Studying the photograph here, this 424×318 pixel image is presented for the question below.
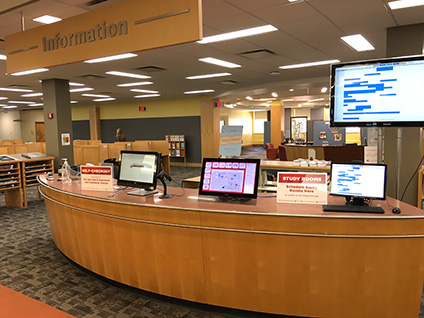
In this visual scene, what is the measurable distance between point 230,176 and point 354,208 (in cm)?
113

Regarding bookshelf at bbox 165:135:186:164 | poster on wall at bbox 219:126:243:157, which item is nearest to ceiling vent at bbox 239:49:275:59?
poster on wall at bbox 219:126:243:157

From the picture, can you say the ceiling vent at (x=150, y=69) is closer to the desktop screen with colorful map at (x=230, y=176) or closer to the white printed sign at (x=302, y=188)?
the desktop screen with colorful map at (x=230, y=176)

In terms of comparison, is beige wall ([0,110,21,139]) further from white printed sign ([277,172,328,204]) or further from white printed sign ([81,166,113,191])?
white printed sign ([277,172,328,204])

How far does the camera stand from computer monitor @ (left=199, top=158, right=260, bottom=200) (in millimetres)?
3160

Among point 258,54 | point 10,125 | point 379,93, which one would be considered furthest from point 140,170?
point 10,125

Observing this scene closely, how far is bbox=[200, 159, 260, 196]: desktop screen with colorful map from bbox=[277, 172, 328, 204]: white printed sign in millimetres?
267

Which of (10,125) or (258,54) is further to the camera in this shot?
(10,125)

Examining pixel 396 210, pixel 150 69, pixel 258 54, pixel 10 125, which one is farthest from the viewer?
pixel 10 125

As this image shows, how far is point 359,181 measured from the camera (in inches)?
113

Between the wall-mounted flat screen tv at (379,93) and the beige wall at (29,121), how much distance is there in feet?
73.4

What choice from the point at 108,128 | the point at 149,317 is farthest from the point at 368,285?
the point at 108,128

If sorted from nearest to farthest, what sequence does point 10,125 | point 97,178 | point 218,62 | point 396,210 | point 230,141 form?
1. point 396,210
2. point 97,178
3. point 230,141
4. point 218,62
5. point 10,125

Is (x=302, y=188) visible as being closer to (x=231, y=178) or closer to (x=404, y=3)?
(x=231, y=178)

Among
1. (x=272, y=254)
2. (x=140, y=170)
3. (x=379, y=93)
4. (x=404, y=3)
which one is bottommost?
Answer: (x=272, y=254)
